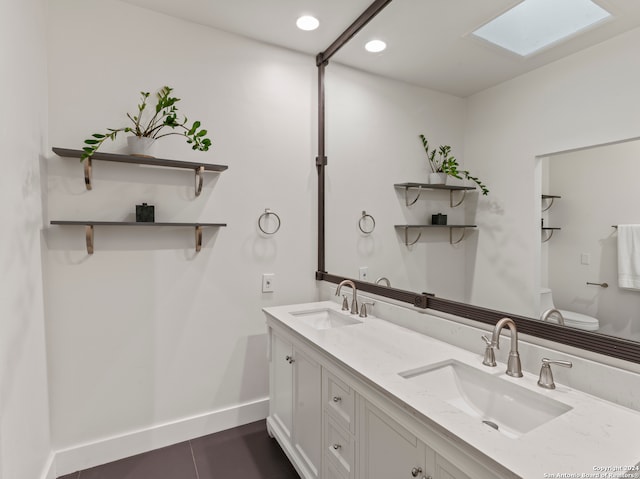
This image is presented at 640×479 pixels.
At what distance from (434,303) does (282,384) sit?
92cm

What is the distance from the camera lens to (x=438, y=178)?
161 cm

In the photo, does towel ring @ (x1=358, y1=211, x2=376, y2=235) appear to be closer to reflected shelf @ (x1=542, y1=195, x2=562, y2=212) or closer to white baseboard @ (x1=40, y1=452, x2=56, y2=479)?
reflected shelf @ (x1=542, y1=195, x2=562, y2=212)

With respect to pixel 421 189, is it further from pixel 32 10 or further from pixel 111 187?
pixel 32 10

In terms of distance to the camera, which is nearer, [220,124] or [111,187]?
[111,187]

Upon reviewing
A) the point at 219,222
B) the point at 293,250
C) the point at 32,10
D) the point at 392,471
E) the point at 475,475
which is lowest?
the point at 392,471

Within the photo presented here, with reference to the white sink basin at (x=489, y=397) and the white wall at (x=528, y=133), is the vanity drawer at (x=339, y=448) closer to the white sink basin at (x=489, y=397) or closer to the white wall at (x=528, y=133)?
the white sink basin at (x=489, y=397)

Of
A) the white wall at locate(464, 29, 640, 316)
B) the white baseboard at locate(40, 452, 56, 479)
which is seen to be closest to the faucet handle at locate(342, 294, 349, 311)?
the white wall at locate(464, 29, 640, 316)

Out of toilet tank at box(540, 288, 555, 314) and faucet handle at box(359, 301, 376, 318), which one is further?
faucet handle at box(359, 301, 376, 318)

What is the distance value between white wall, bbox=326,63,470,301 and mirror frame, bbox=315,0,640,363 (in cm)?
5

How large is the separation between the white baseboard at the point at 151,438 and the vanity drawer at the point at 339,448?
95 cm

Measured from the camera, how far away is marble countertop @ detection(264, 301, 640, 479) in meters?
0.72

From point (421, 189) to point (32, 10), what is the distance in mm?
1950

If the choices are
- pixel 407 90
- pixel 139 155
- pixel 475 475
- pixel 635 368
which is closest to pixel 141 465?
pixel 139 155

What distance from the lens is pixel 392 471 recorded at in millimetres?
1049
